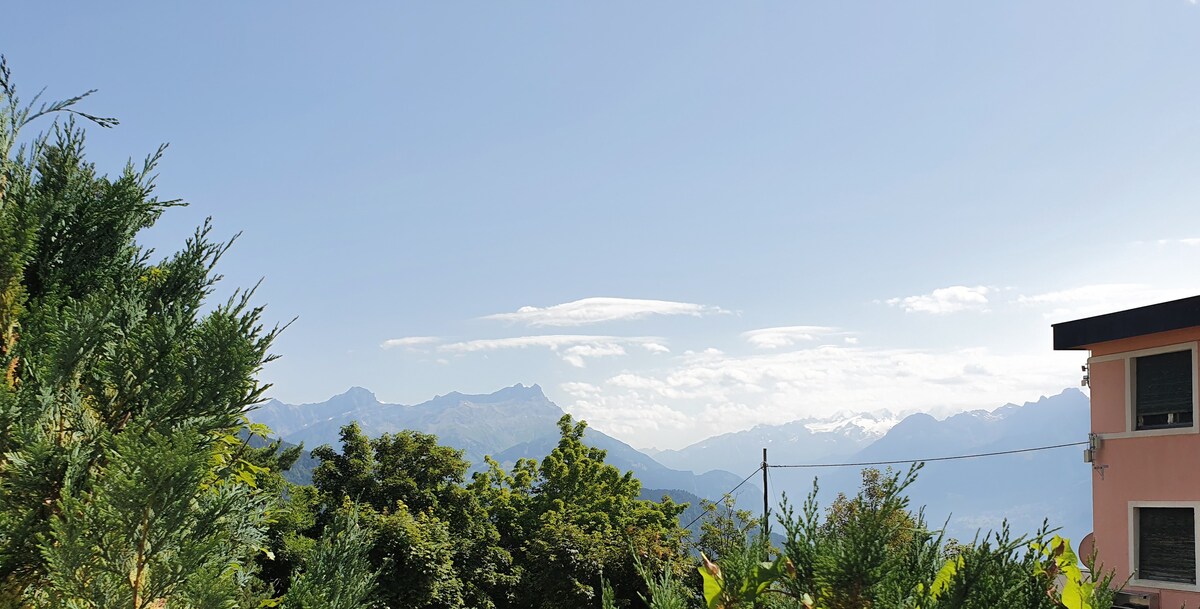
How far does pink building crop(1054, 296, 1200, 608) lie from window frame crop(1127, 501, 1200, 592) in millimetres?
13

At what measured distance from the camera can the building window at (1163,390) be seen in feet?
37.4

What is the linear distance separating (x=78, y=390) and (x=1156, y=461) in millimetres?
12957

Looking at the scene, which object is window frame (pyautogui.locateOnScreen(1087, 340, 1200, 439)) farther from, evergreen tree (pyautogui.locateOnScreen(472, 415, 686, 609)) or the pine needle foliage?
the pine needle foliage

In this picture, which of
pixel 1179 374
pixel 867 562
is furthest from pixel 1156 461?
pixel 867 562

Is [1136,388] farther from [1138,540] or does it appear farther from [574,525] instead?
[574,525]

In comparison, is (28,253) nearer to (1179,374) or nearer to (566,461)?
(1179,374)

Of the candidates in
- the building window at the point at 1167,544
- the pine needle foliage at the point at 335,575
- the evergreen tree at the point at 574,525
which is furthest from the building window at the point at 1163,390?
the pine needle foliage at the point at 335,575

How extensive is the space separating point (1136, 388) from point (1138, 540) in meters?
2.09

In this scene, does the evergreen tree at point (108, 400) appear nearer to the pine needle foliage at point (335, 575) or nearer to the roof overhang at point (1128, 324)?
the pine needle foliage at point (335, 575)

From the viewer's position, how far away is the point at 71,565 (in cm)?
244

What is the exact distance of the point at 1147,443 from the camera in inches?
467

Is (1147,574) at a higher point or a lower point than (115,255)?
lower

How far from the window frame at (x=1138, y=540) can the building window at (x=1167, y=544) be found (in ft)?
0.11

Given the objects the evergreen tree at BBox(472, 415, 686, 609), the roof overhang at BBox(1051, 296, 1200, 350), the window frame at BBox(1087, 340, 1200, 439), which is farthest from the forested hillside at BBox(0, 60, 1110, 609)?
the evergreen tree at BBox(472, 415, 686, 609)
